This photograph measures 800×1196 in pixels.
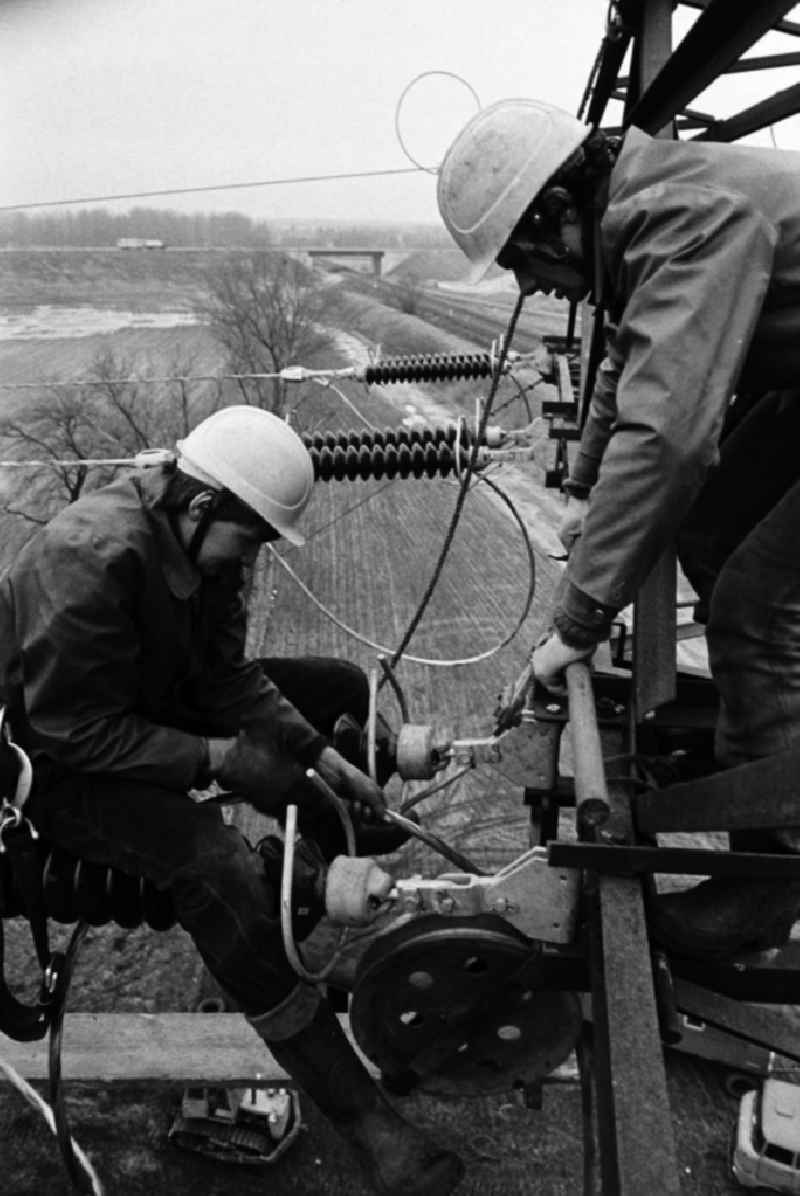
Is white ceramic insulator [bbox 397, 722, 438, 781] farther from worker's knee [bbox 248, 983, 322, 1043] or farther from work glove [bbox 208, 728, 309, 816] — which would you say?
worker's knee [bbox 248, 983, 322, 1043]

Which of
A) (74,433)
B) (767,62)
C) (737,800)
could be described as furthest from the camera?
(74,433)

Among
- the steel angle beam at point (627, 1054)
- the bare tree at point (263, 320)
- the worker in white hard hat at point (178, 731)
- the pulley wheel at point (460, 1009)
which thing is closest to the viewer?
the steel angle beam at point (627, 1054)

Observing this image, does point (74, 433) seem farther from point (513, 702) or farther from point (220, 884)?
point (513, 702)

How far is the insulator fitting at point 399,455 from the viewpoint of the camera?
4531mm

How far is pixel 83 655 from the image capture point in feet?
8.37

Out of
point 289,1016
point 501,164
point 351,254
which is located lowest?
point 351,254

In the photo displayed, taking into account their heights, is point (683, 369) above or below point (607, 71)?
below

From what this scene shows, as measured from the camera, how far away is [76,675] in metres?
2.56

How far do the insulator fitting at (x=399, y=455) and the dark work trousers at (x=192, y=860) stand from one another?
2109 millimetres

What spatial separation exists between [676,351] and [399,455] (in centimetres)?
281

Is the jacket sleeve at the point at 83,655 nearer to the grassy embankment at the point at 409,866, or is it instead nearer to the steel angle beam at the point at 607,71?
the grassy embankment at the point at 409,866

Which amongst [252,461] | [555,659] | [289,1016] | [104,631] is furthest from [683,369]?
[289,1016]

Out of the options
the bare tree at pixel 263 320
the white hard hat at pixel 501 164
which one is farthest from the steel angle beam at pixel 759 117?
the bare tree at pixel 263 320

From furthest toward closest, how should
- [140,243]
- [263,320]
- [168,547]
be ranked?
[140,243] < [263,320] < [168,547]
